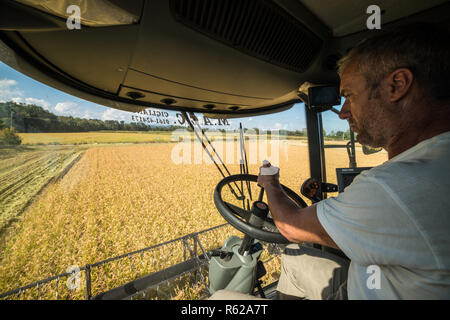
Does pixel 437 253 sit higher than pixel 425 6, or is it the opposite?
pixel 425 6

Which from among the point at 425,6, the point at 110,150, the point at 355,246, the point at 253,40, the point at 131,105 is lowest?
the point at 355,246

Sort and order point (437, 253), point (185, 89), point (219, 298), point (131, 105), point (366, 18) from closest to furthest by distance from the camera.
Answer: point (437, 253), point (219, 298), point (366, 18), point (185, 89), point (131, 105)

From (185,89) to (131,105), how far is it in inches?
19.7

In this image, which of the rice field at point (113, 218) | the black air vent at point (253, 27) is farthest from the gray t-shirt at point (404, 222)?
the rice field at point (113, 218)

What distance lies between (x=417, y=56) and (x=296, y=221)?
0.66m

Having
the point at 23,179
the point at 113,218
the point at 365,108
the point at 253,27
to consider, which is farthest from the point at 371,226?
the point at 23,179

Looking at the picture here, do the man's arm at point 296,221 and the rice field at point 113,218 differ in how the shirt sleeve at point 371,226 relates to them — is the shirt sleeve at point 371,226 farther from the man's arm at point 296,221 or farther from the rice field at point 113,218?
the rice field at point 113,218

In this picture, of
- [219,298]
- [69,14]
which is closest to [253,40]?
[69,14]

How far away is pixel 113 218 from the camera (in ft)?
27.2

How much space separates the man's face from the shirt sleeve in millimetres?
263

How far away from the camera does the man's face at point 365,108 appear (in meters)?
0.69

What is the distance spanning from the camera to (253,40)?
1.01m

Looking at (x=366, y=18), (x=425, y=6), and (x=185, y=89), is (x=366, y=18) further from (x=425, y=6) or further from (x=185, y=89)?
(x=185, y=89)

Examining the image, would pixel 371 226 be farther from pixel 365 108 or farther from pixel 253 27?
pixel 253 27
